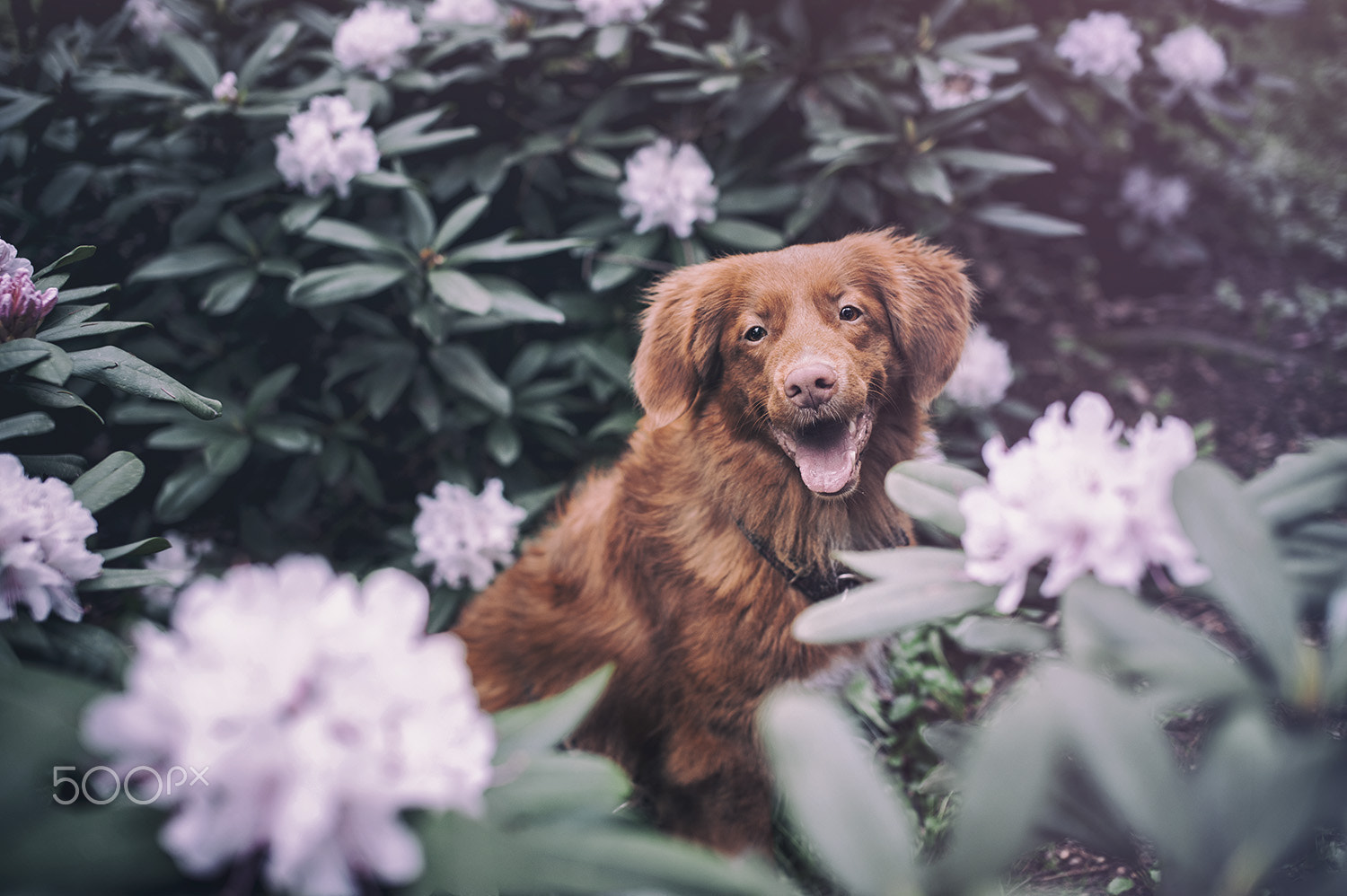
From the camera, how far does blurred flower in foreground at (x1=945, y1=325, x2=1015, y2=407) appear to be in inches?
123

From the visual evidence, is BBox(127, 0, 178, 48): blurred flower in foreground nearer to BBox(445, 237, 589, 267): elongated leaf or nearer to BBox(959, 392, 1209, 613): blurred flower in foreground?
BBox(445, 237, 589, 267): elongated leaf

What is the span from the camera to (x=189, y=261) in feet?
8.37

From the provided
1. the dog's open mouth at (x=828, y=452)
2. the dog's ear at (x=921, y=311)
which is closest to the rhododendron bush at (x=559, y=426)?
the dog's open mouth at (x=828, y=452)

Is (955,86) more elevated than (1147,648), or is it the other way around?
(1147,648)

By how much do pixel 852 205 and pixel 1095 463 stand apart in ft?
6.99

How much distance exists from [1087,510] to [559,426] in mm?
2170

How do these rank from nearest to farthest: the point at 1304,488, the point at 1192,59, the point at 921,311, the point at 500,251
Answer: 1. the point at 1304,488
2. the point at 921,311
3. the point at 500,251
4. the point at 1192,59

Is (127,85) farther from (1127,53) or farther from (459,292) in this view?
(1127,53)

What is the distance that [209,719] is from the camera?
0.65 metres

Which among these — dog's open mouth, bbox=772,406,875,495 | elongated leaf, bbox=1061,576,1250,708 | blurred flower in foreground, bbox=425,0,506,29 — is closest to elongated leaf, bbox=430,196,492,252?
blurred flower in foreground, bbox=425,0,506,29

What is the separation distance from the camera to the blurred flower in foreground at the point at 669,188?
8.73 ft

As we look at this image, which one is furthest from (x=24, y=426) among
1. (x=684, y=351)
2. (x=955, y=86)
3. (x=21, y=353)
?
(x=955, y=86)

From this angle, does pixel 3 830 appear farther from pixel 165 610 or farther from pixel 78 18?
pixel 78 18

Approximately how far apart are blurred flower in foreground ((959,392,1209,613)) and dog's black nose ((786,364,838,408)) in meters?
0.80
